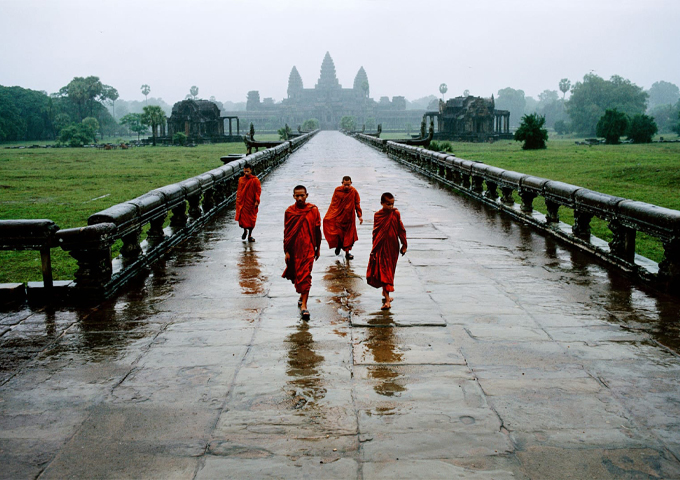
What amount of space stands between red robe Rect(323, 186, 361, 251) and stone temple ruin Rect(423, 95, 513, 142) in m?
55.0

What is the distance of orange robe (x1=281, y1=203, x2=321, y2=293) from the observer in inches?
210

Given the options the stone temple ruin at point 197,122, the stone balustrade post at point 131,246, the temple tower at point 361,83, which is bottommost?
the stone balustrade post at point 131,246

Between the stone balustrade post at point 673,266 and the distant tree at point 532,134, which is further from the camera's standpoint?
the distant tree at point 532,134

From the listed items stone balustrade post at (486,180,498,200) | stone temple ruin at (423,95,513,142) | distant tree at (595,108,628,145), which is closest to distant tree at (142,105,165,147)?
stone temple ruin at (423,95,513,142)

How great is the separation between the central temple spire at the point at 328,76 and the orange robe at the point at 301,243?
17182cm

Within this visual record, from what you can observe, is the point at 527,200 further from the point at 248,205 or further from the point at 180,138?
the point at 180,138

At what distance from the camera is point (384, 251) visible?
5531 mm

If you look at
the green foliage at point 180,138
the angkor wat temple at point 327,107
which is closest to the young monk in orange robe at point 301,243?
the green foliage at point 180,138

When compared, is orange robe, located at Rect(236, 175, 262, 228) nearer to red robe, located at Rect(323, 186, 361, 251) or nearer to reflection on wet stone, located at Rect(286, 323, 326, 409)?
red robe, located at Rect(323, 186, 361, 251)

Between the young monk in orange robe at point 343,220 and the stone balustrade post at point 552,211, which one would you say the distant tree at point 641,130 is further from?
the young monk in orange robe at point 343,220

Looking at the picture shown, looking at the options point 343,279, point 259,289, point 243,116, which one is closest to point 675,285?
point 343,279

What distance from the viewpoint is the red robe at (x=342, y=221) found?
24.4ft

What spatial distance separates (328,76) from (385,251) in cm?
17625

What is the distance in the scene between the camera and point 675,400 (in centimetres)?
352
